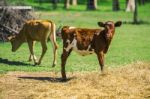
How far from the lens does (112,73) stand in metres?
14.8

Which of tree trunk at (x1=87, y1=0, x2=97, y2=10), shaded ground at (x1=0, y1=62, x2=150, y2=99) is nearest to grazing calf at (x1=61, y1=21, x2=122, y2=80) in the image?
shaded ground at (x1=0, y1=62, x2=150, y2=99)

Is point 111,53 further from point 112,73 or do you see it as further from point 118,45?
point 112,73

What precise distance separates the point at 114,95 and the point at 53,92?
1.45m

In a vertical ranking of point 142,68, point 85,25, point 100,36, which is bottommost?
point 85,25

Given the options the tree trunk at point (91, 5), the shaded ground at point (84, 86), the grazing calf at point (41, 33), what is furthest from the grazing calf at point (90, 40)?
the tree trunk at point (91, 5)

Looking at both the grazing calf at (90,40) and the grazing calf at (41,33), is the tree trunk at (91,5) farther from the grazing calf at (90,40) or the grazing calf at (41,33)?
the grazing calf at (90,40)

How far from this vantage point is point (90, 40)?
14.9 metres

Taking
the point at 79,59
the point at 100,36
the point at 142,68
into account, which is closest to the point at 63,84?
the point at 100,36

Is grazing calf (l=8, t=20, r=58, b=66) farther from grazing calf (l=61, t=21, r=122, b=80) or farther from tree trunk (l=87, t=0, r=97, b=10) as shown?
tree trunk (l=87, t=0, r=97, b=10)

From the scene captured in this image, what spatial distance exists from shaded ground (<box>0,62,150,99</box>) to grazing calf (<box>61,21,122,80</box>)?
2.30 feet

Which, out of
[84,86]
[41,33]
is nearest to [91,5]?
[41,33]

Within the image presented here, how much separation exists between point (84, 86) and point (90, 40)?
1875mm

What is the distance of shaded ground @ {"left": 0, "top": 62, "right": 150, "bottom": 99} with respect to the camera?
12.8 metres

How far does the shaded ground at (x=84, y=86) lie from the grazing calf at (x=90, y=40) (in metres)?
0.70
